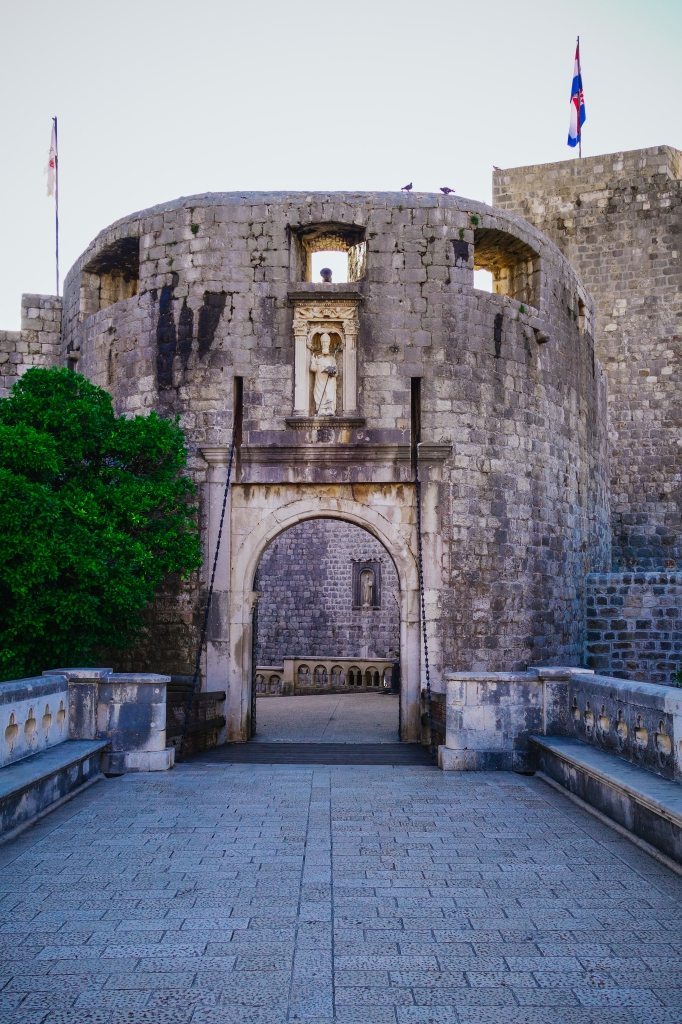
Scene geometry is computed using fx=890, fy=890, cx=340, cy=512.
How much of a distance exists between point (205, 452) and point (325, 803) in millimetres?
5780

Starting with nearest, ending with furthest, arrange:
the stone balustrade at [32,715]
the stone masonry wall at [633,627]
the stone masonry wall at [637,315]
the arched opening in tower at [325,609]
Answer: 1. the stone balustrade at [32,715]
2. the stone masonry wall at [633,627]
3. the stone masonry wall at [637,315]
4. the arched opening in tower at [325,609]

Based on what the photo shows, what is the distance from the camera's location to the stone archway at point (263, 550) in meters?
11.3

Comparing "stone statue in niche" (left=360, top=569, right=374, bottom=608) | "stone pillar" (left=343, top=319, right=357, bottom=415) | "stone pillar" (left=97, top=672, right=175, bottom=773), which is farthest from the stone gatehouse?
"stone statue in niche" (left=360, top=569, right=374, bottom=608)

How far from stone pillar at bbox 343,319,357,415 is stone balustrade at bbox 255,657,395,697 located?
9418 millimetres

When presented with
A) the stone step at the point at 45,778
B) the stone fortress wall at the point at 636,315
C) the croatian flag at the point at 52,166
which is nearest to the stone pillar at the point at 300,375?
the stone step at the point at 45,778

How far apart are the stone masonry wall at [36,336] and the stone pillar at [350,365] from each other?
5.61 m

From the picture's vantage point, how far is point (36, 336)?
14.7 meters

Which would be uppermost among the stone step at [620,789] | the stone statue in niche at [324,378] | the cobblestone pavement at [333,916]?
the stone statue in niche at [324,378]

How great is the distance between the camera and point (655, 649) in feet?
47.3

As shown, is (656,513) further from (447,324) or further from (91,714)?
(91,714)

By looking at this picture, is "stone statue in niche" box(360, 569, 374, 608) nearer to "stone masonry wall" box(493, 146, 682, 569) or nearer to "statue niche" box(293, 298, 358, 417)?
"stone masonry wall" box(493, 146, 682, 569)

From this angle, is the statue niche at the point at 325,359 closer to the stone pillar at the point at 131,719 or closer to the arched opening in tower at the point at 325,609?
the stone pillar at the point at 131,719

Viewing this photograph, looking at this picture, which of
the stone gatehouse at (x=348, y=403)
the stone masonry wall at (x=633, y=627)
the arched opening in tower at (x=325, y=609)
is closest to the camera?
the stone gatehouse at (x=348, y=403)

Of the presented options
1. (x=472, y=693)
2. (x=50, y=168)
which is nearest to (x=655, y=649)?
(x=472, y=693)
